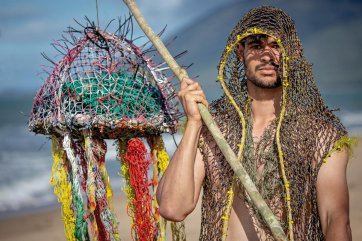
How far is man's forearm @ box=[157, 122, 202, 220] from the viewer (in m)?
3.37

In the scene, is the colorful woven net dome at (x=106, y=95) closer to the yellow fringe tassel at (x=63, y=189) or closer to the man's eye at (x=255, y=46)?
Answer: the yellow fringe tassel at (x=63, y=189)

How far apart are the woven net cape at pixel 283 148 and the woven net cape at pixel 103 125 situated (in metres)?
1.80

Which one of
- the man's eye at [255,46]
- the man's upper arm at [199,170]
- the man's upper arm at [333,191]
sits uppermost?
the man's eye at [255,46]

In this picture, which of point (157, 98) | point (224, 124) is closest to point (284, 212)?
point (224, 124)

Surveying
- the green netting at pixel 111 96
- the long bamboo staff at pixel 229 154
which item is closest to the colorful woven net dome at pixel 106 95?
the green netting at pixel 111 96

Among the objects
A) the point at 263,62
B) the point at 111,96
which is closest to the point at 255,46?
the point at 263,62

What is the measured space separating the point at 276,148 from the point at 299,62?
527 millimetres

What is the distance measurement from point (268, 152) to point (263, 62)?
532mm

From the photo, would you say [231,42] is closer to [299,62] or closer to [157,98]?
[299,62]

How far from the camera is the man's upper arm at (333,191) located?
321 cm

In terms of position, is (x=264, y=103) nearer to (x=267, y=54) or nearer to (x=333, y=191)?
(x=267, y=54)

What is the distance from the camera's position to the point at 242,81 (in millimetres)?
3826

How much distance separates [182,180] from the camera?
3.37 metres

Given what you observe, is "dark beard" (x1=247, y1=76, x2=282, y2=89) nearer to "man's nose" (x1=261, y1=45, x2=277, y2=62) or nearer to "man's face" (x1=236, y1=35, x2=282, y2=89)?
"man's face" (x1=236, y1=35, x2=282, y2=89)
